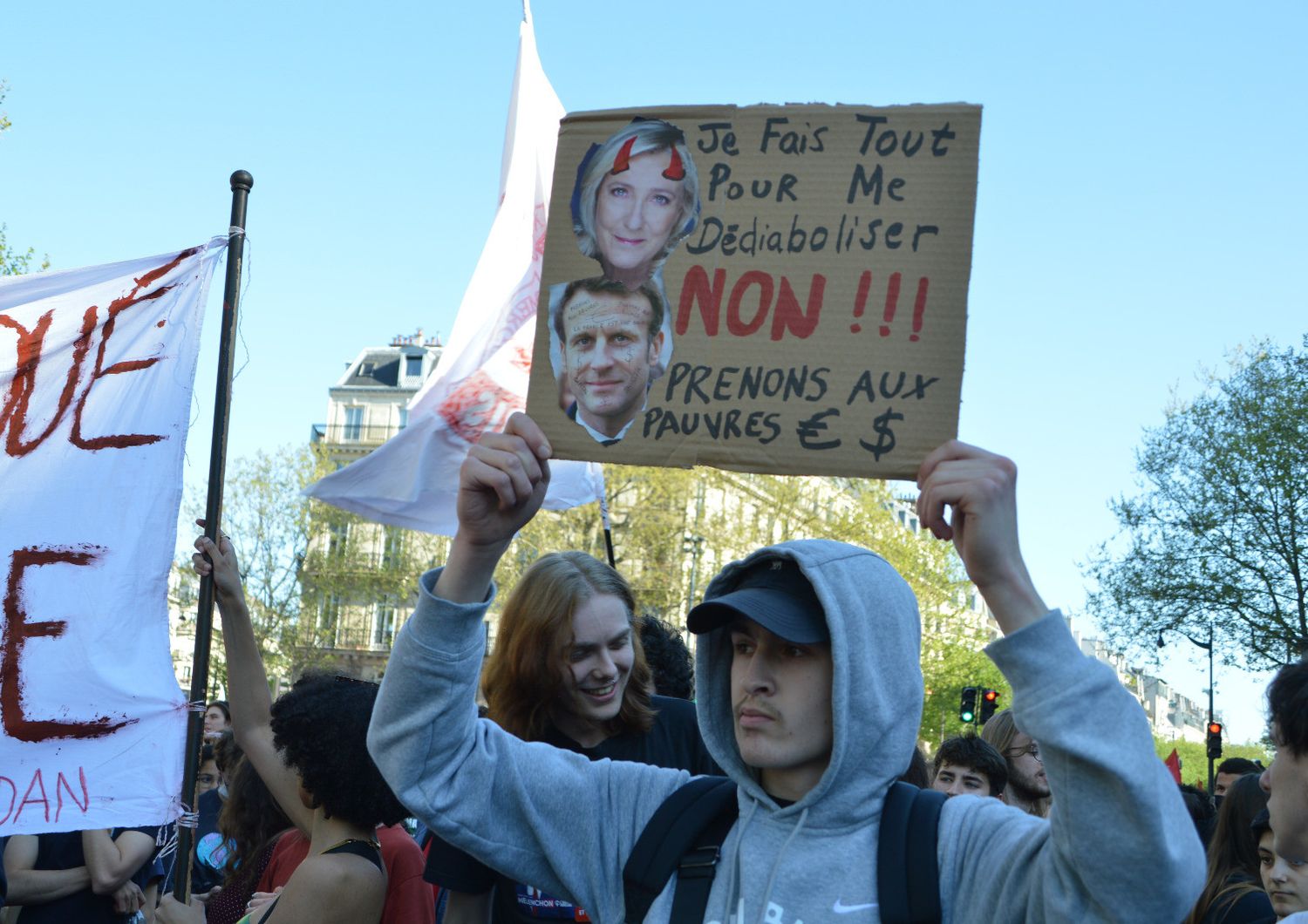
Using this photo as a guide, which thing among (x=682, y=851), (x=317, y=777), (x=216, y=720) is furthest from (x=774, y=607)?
(x=216, y=720)

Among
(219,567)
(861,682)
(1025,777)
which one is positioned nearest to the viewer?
(861,682)

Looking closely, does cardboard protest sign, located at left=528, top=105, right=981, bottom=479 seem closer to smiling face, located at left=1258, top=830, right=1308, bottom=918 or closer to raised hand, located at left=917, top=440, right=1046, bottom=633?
raised hand, located at left=917, top=440, right=1046, bottom=633

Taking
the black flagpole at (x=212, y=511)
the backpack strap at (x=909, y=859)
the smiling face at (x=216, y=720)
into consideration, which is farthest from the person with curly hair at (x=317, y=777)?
the smiling face at (x=216, y=720)

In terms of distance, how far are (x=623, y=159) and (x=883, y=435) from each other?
32.5 inches

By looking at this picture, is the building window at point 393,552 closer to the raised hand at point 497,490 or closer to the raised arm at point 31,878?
the raised arm at point 31,878

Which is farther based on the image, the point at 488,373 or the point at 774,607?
the point at 488,373

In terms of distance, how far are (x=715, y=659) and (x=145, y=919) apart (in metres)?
4.89

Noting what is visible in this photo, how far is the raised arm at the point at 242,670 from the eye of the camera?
14.2 ft

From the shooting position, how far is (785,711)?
2.44 metres

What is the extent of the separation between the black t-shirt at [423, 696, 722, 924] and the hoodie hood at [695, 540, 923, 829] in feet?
2.94

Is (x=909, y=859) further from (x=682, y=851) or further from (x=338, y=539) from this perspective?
(x=338, y=539)

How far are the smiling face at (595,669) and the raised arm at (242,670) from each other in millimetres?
922

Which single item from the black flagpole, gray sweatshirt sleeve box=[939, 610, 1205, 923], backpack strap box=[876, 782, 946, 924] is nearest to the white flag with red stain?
the black flagpole

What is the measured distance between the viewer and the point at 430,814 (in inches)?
99.0
